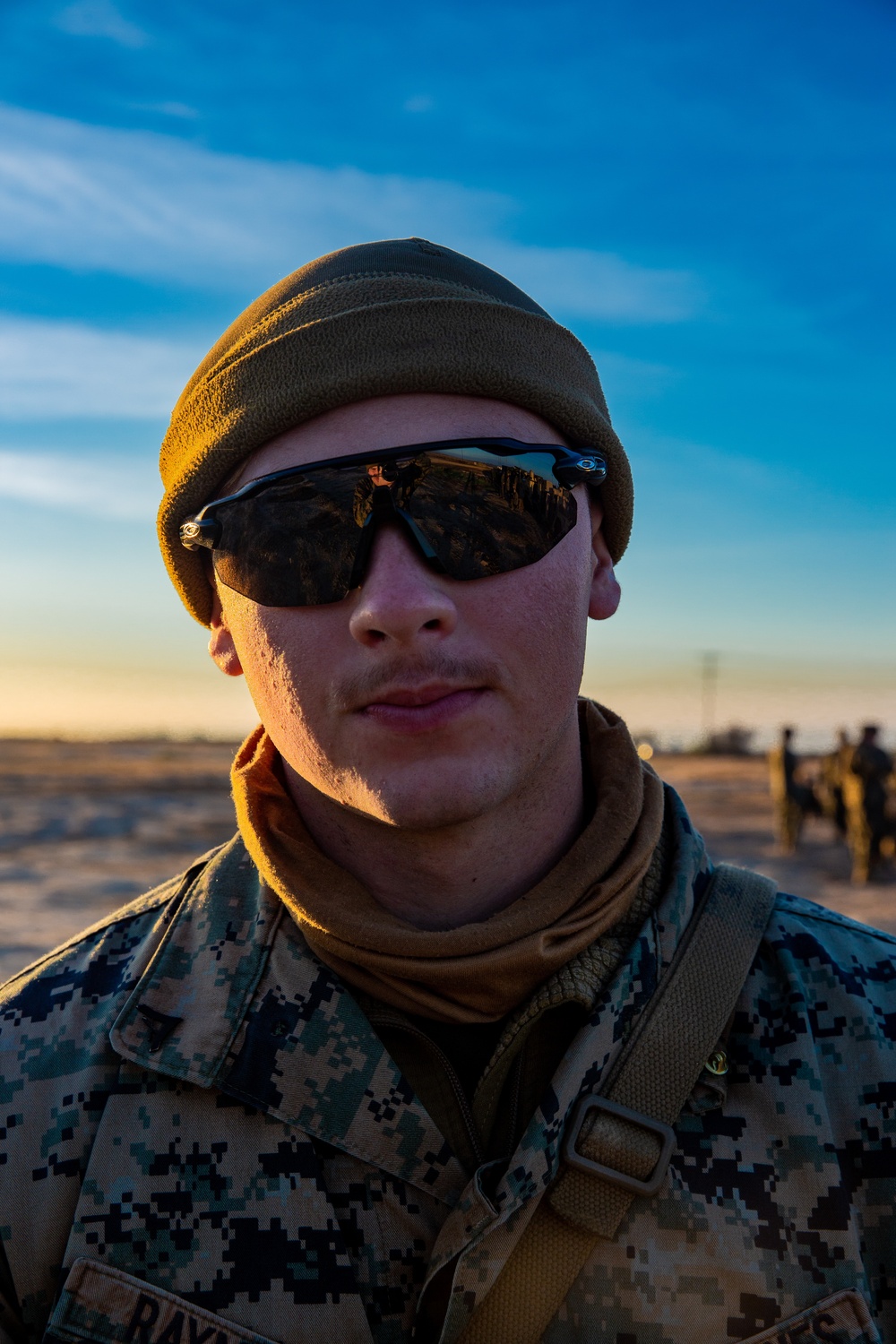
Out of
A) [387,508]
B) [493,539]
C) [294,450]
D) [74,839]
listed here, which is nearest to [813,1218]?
[493,539]

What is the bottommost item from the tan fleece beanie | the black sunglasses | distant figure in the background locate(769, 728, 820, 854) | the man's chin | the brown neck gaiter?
distant figure in the background locate(769, 728, 820, 854)

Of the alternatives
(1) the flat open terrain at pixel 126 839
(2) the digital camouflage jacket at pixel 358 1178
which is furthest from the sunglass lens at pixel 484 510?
(1) the flat open terrain at pixel 126 839

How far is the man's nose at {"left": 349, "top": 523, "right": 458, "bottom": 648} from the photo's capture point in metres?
2.07

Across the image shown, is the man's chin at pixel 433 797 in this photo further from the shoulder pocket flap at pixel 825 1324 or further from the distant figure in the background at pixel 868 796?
the distant figure in the background at pixel 868 796

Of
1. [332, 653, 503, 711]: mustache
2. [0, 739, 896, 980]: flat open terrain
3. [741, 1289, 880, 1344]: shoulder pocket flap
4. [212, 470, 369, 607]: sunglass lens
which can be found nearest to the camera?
[741, 1289, 880, 1344]: shoulder pocket flap

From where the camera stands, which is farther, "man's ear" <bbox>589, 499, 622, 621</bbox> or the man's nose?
"man's ear" <bbox>589, 499, 622, 621</bbox>

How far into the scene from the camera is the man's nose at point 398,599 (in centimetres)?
207

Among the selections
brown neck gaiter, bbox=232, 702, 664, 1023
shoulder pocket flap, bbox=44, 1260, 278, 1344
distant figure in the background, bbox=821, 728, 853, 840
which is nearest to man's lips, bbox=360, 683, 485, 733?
brown neck gaiter, bbox=232, 702, 664, 1023

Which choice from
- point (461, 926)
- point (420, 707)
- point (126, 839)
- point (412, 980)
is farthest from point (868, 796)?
point (420, 707)

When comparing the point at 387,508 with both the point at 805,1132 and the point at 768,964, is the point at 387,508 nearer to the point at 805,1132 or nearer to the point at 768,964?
the point at 768,964

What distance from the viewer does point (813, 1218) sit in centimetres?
193

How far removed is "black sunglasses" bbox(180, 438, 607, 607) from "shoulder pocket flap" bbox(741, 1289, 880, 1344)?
148 centimetres

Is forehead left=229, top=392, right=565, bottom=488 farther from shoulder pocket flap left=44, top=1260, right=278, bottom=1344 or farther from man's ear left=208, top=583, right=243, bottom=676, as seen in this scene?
shoulder pocket flap left=44, top=1260, right=278, bottom=1344

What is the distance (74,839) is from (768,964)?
1545 cm
